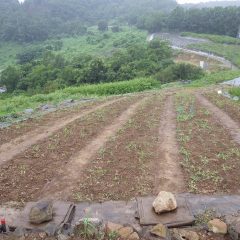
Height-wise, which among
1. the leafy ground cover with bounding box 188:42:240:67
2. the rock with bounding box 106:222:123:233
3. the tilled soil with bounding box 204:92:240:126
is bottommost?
the leafy ground cover with bounding box 188:42:240:67

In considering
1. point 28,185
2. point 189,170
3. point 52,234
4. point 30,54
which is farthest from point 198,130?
point 30,54

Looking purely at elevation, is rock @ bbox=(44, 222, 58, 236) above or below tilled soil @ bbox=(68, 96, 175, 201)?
above

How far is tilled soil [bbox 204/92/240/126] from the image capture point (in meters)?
17.6

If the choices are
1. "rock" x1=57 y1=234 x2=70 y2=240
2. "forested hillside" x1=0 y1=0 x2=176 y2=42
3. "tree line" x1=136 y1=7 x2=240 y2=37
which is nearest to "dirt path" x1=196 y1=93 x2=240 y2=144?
"rock" x1=57 y1=234 x2=70 y2=240

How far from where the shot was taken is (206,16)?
Answer: 85812mm

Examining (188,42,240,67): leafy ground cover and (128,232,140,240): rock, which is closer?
(128,232,140,240): rock

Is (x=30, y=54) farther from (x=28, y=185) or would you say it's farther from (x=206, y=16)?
(x=28, y=185)

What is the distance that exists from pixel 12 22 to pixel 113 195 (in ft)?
333

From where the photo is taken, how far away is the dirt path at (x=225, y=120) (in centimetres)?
1416

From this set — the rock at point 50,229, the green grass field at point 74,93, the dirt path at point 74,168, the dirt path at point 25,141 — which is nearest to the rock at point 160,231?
the rock at point 50,229

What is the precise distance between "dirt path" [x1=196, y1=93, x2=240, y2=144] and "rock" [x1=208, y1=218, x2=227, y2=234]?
19.6 feet

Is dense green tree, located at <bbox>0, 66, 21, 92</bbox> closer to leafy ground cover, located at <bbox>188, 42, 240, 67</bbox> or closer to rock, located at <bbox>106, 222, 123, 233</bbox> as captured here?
leafy ground cover, located at <bbox>188, 42, 240, 67</bbox>

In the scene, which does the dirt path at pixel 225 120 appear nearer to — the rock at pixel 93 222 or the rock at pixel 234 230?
the rock at pixel 234 230

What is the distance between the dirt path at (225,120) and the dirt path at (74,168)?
431cm
